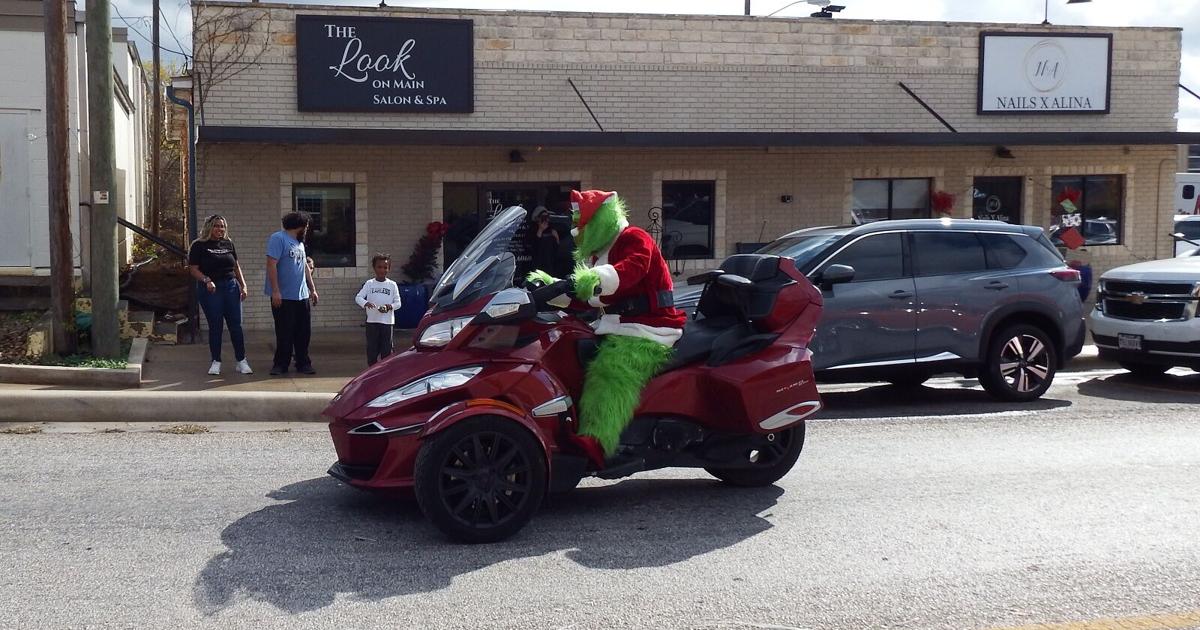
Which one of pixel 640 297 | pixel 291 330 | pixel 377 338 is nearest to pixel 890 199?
pixel 377 338

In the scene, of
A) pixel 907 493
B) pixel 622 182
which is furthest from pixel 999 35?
pixel 907 493

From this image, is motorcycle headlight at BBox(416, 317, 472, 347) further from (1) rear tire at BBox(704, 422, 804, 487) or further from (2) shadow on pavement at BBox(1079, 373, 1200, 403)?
(2) shadow on pavement at BBox(1079, 373, 1200, 403)

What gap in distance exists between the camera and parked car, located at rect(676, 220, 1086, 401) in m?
10.2

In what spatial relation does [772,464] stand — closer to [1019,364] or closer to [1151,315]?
[1019,364]

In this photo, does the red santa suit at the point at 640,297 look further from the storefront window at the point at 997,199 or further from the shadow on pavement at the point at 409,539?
the storefront window at the point at 997,199

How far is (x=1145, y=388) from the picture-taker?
1178 centimetres

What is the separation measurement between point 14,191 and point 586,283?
10.5 m

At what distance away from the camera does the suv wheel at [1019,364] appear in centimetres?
1068

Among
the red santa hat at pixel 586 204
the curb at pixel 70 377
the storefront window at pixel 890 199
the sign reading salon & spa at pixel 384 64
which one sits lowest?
the curb at pixel 70 377

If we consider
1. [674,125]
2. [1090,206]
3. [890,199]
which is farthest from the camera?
[1090,206]

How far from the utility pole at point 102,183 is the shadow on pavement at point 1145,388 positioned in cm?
942

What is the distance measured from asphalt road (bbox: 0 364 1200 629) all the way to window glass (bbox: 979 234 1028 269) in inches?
102

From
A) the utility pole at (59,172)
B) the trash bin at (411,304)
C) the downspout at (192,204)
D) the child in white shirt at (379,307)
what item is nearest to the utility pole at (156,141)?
the downspout at (192,204)

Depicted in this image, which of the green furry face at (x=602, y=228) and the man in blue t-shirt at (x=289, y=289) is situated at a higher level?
the green furry face at (x=602, y=228)
